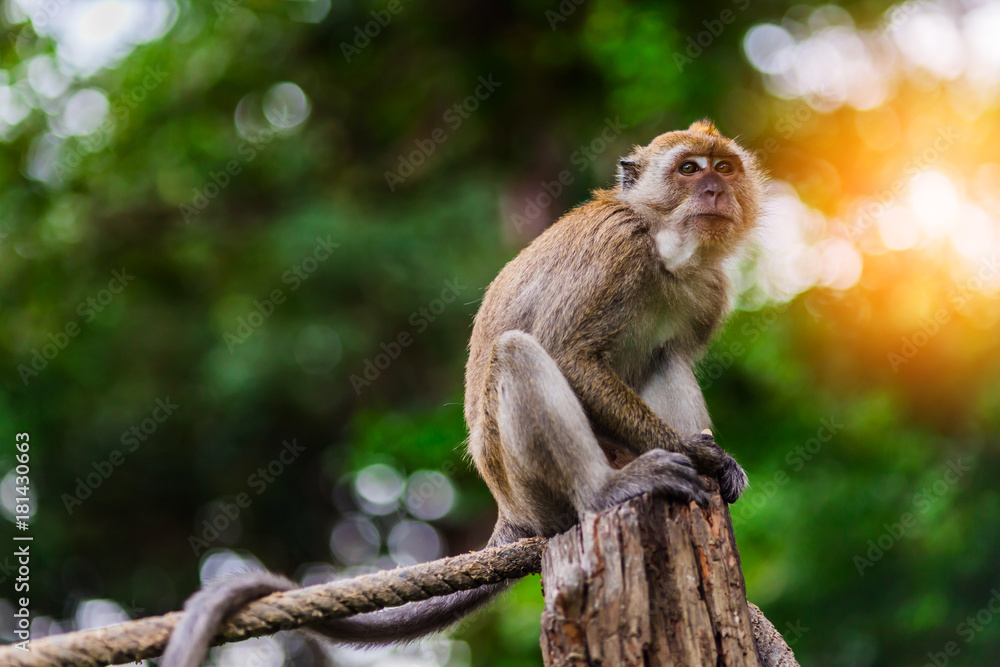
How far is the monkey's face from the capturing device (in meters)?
5.22

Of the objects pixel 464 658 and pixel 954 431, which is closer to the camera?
pixel 954 431

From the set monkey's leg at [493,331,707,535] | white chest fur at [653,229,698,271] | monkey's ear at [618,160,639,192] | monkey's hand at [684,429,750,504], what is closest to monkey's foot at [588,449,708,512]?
monkey's leg at [493,331,707,535]

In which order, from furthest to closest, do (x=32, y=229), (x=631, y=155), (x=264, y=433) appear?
(x=264, y=433) < (x=32, y=229) < (x=631, y=155)

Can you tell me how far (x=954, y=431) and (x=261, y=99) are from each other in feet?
32.0

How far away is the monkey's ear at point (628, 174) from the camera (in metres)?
5.71

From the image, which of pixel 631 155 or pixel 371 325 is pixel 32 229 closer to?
pixel 371 325

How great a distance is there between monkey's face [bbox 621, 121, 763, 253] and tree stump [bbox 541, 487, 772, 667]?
198 centimetres

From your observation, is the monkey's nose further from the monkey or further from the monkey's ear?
the monkey's ear

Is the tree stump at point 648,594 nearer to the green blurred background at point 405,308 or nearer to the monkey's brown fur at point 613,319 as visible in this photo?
the monkey's brown fur at point 613,319

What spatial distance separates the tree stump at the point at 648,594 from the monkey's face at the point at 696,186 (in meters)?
1.98

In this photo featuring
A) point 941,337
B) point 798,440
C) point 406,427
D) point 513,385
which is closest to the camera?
point 513,385

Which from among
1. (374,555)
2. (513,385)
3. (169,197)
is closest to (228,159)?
(169,197)

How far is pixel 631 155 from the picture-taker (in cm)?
595

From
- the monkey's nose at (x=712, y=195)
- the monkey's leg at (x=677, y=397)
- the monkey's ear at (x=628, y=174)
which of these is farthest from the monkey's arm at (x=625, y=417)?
the monkey's ear at (x=628, y=174)
